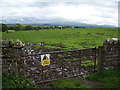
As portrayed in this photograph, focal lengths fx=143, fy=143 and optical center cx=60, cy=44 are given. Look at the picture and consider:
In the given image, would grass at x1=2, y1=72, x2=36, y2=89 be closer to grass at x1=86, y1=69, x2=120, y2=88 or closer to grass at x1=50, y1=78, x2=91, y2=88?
grass at x1=50, y1=78, x2=91, y2=88

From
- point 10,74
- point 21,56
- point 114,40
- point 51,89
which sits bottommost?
point 51,89

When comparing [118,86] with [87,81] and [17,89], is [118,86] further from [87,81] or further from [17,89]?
[17,89]

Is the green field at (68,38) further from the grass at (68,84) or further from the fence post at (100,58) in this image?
the grass at (68,84)

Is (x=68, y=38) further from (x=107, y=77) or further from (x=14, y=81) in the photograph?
(x=14, y=81)

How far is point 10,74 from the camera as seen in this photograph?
756 cm

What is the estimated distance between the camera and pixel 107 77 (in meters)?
8.22

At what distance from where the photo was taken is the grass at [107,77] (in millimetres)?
7656

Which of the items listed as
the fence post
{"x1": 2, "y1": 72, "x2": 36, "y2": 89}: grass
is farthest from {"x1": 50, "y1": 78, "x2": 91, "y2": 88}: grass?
the fence post

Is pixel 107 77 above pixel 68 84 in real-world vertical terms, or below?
above

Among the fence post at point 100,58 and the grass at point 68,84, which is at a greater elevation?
the fence post at point 100,58

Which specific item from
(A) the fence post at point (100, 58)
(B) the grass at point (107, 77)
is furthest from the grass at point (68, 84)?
(A) the fence post at point (100, 58)

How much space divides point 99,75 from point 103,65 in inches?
31.7

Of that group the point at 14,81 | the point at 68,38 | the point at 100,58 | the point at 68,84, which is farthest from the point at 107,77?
the point at 68,38

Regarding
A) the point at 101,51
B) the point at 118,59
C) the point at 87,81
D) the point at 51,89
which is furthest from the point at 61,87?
the point at 118,59
